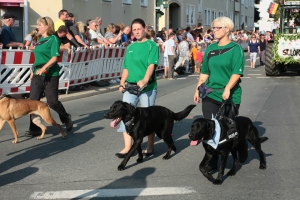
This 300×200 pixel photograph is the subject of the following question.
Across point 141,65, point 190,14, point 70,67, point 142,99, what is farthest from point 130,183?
point 190,14

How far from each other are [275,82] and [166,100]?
640cm

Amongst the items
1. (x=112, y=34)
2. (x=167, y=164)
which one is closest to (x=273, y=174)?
(x=167, y=164)

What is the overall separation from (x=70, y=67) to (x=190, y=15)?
33.3 m

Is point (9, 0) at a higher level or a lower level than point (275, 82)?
higher

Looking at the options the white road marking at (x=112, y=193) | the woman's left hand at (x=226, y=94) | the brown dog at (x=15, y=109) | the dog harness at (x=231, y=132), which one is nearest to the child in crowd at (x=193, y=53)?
the brown dog at (x=15, y=109)

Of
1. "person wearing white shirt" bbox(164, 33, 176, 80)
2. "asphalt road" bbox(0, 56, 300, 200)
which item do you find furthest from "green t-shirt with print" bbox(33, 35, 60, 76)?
"person wearing white shirt" bbox(164, 33, 176, 80)

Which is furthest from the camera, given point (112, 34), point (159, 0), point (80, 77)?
point (159, 0)

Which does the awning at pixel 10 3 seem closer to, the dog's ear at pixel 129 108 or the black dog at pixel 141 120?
the black dog at pixel 141 120

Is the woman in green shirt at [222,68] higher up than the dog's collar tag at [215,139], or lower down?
higher up

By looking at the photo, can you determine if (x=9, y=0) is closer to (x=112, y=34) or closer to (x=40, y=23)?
(x=112, y=34)

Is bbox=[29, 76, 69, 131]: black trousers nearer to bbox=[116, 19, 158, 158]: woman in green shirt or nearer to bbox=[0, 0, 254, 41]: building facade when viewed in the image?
bbox=[116, 19, 158, 158]: woman in green shirt

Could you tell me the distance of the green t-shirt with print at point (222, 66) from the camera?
6.36m

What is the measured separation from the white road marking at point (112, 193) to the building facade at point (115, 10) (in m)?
17.9

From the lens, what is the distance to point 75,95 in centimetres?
1470
